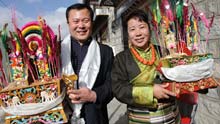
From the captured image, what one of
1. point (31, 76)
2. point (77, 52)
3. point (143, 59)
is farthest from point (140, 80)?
point (31, 76)

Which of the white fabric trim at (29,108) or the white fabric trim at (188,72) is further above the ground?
the white fabric trim at (188,72)

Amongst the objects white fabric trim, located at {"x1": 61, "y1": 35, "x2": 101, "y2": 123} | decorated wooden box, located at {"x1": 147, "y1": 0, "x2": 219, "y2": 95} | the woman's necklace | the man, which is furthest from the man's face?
decorated wooden box, located at {"x1": 147, "y1": 0, "x2": 219, "y2": 95}

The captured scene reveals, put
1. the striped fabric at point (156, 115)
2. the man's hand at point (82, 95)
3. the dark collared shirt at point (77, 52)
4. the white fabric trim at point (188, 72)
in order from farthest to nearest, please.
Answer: the dark collared shirt at point (77, 52)
the striped fabric at point (156, 115)
the man's hand at point (82, 95)
the white fabric trim at point (188, 72)

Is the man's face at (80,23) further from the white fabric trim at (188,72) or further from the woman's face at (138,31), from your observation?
the white fabric trim at (188,72)

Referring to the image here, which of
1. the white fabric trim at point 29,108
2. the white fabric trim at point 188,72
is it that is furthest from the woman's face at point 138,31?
the white fabric trim at point 29,108

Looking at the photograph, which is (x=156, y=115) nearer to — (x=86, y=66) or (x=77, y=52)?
(x=86, y=66)

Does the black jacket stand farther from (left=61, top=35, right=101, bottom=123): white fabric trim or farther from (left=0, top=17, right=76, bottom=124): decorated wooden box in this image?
(left=0, top=17, right=76, bottom=124): decorated wooden box

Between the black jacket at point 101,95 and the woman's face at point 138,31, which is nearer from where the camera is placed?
the woman's face at point 138,31

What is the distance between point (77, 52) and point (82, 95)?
0.39 meters

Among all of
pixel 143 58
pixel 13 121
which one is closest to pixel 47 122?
pixel 13 121

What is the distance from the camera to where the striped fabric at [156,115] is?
1.55 meters

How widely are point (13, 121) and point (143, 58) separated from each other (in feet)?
3.02

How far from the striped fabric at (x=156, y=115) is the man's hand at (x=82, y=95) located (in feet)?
1.00

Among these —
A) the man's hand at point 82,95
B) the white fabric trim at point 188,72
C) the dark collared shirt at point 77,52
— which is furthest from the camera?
the dark collared shirt at point 77,52
